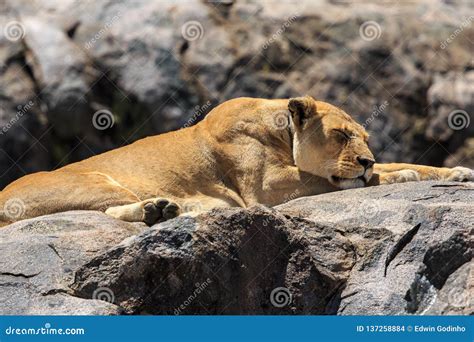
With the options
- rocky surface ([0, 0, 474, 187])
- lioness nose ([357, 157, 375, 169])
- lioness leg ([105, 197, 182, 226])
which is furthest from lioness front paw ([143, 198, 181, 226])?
rocky surface ([0, 0, 474, 187])

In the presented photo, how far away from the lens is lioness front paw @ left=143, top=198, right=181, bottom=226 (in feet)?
26.0

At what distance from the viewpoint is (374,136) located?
14953mm

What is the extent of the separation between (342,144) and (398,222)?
2054mm

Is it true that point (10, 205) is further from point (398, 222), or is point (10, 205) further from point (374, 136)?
point (374, 136)

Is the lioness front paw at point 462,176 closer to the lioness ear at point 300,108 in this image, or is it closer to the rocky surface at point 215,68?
the lioness ear at point 300,108

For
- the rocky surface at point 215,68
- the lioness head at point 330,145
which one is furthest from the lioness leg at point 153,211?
the rocky surface at point 215,68

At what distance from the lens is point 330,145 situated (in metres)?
9.26

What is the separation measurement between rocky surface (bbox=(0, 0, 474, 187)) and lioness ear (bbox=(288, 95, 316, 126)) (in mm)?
5297

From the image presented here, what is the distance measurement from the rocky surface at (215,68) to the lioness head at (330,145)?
528 cm

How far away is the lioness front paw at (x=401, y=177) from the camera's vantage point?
9031 millimetres

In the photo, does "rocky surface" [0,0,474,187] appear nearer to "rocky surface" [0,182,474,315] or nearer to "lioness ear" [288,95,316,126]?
"lioness ear" [288,95,316,126]

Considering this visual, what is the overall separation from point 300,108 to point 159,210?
2.10 m

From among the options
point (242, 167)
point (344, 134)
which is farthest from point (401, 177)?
point (242, 167)

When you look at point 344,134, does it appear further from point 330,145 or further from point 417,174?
point 417,174
